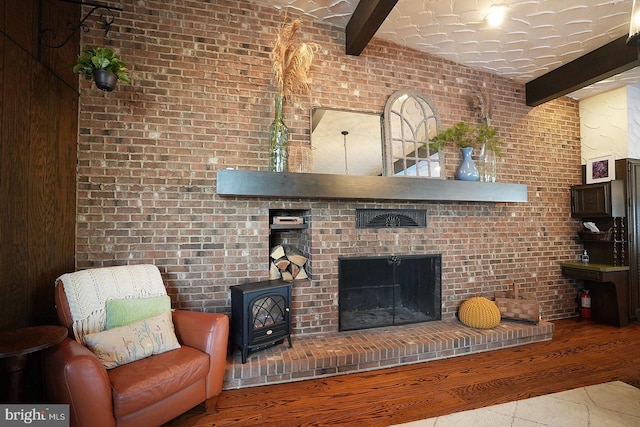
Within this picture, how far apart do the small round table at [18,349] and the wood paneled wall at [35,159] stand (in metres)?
0.37

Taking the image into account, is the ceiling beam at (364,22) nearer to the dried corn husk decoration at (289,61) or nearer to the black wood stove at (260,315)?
the dried corn husk decoration at (289,61)

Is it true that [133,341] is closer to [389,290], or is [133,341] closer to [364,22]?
[389,290]

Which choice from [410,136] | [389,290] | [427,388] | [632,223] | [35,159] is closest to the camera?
[35,159]

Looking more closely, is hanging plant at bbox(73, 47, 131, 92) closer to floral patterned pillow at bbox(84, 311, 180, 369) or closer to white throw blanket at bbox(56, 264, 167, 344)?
white throw blanket at bbox(56, 264, 167, 344)

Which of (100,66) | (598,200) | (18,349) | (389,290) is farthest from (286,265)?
(598,200)

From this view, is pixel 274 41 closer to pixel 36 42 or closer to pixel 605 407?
pixel 36 42

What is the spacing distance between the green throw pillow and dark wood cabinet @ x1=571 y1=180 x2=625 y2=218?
486cm

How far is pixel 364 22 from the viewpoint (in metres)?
2.65

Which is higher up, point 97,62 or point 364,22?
point 364,22

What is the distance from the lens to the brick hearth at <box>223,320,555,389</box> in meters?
2.33

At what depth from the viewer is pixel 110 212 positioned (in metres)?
2.49

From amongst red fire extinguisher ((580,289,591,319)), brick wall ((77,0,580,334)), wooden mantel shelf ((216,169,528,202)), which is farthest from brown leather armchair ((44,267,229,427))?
red fire extinguisher ((580,289,591,319))

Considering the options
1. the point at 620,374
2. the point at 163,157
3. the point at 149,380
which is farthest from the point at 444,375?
the point at 163,157

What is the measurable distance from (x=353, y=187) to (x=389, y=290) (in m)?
1.41
